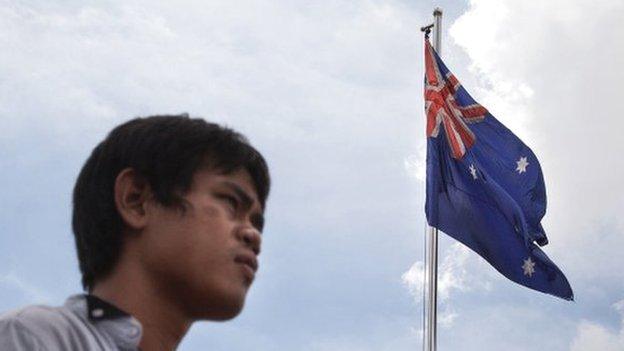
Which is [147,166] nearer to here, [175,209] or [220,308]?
[175,209]

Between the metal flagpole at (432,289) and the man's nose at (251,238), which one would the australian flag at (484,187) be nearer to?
the metal flagpole at (432,289)

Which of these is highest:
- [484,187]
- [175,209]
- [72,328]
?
[484,187]

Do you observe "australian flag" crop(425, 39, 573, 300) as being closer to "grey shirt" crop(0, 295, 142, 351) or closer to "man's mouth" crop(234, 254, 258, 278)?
"man's mouth" crop(234, 254, 258, 278)

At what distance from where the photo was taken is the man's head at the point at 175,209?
2.61m

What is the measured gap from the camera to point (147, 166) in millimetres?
2785

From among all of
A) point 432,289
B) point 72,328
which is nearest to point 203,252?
point 72,328

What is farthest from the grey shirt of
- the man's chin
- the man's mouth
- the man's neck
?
the man's mouth

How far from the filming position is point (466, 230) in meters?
10.5

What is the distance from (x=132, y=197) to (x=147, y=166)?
106 mm

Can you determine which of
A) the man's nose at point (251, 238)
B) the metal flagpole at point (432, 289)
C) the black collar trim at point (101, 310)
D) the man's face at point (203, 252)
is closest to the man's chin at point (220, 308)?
the man's face at point (203, 252)

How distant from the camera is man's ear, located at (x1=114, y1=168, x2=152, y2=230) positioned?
2.68m

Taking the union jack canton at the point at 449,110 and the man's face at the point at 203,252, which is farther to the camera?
the union jack canton at the point at 449,110

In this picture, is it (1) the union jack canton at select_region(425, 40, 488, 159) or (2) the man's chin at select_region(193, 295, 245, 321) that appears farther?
(1) the union jack canton at select_region(425, 40, 488, 159)

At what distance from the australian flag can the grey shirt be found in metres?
8.19
